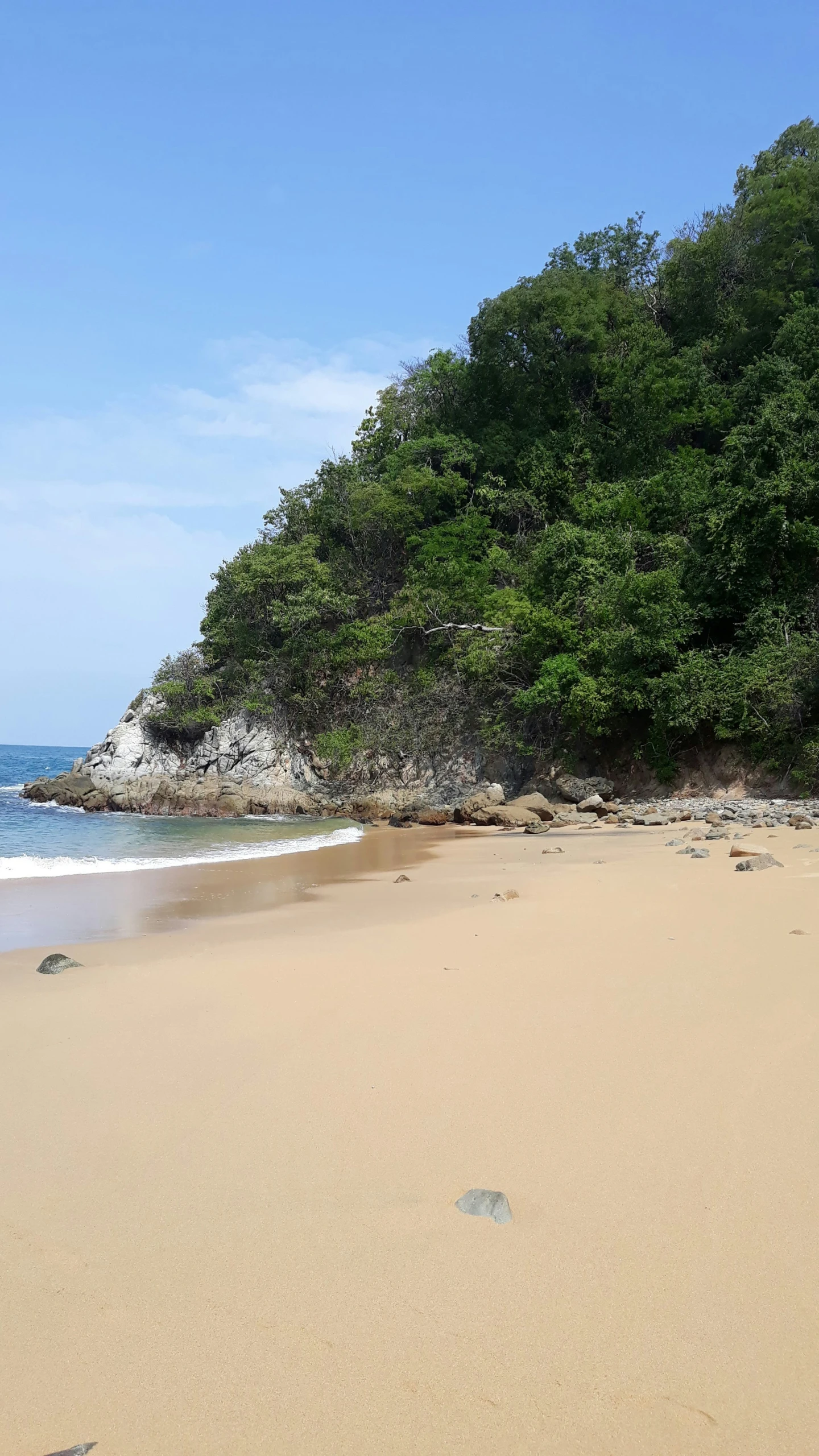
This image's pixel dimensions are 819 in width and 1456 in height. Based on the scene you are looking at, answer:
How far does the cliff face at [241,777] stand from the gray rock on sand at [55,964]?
15.8 m

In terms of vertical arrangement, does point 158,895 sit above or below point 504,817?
above

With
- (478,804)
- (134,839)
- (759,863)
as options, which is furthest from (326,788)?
(759,863)

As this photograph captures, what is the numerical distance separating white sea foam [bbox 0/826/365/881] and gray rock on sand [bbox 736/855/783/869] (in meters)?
7.74

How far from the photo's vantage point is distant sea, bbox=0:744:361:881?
1189cm

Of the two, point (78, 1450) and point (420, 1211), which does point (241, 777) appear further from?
point (78, 1450)

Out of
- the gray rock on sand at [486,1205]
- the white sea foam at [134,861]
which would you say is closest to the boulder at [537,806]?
the white sea foam at [134,861]

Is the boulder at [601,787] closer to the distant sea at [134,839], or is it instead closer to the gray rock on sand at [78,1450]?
the distant sea at [134,839]

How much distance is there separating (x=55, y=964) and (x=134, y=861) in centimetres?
740

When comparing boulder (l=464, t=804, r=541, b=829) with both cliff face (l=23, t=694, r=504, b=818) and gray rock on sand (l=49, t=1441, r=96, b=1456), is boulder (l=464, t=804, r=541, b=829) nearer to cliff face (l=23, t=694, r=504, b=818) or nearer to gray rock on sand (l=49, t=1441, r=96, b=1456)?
cliff face (l=23, t=694, r=504, b=818)

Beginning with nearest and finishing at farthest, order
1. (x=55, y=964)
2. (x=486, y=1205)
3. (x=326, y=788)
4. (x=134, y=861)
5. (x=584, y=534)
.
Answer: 1. (x=486, y=1205)
2. (x=55, y=964)
3. (x=134, y=861)
4. (x=584, y=534)
5. (x=326, y=788)

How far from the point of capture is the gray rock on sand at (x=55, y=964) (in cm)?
526

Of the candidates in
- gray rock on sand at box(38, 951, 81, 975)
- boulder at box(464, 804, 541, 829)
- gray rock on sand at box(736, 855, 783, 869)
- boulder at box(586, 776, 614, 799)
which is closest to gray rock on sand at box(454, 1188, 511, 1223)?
gray rock on sand at box(38, 951, 81, 975)

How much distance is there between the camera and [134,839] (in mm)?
16172

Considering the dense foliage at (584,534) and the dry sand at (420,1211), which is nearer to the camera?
the dry sand at (420,1211)
